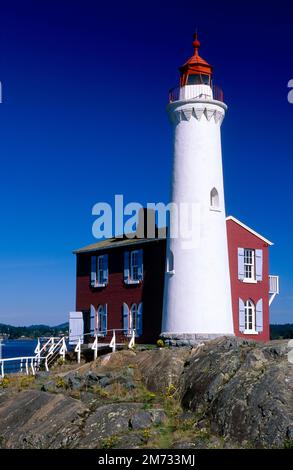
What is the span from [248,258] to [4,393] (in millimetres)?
12284

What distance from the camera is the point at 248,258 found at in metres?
31.9

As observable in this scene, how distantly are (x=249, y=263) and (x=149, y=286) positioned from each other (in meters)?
4.63

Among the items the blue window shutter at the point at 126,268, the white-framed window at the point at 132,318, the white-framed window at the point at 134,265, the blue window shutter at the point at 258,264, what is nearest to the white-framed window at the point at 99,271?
the blue window shutter at the point at 126,268

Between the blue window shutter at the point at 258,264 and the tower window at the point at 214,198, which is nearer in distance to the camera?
the tower window at the point at 214,198

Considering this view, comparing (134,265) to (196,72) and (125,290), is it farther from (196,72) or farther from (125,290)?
(196,72)

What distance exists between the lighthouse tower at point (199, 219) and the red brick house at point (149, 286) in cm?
193

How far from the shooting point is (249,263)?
31.9 metres

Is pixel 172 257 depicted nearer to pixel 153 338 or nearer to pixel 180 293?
pixel 180 293

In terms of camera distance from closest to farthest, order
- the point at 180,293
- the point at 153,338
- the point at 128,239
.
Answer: the point at 180,293, the point at 153,338, the point at 128,239

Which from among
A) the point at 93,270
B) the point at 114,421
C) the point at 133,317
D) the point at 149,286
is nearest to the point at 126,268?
the point at 149,286

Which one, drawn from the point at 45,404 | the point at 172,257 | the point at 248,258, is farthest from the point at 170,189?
the point at 45,404

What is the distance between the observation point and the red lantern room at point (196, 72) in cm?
2934

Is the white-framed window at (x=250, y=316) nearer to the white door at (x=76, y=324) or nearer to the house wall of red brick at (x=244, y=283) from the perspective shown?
the house wall of red brick at (x=244, y=283)
